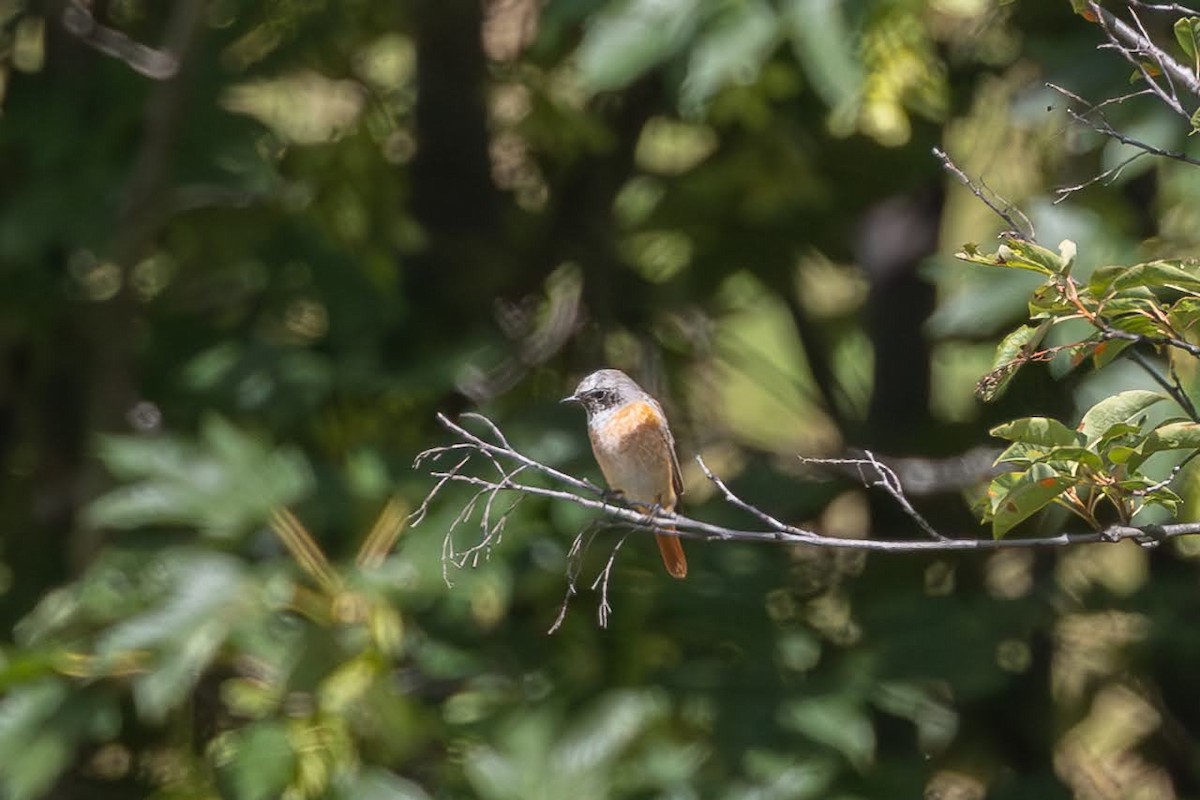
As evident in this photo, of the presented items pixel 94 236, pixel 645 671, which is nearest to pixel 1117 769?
pixel 645 671

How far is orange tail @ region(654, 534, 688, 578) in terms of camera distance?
15.4 feet

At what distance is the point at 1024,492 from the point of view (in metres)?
2.32

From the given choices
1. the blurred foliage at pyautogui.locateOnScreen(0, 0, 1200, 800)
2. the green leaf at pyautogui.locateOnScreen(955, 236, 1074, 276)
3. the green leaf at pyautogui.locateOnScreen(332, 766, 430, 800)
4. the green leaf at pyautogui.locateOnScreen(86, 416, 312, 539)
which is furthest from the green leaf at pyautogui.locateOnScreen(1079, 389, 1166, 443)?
the green leaf at pyautogui.locateOnScreen(86, 416, 312, 539)

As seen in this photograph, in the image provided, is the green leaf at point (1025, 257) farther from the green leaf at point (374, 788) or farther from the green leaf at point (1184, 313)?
the green leaf at point (374, 788)

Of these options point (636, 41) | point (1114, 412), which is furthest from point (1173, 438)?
point (636, 41)

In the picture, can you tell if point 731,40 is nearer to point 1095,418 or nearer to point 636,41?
point 636,41

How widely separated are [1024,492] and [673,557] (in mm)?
2463

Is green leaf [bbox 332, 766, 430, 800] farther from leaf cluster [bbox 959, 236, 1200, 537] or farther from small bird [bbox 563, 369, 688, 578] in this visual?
leaf cluster [bbox 959, 236, 1200, 537]

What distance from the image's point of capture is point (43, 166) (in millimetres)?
5090

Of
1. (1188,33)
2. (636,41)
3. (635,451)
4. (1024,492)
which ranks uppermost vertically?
(1188,33)

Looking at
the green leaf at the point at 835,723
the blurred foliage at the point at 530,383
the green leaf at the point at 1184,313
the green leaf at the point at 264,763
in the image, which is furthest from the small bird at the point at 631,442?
the green leaf at the point at 1184,313

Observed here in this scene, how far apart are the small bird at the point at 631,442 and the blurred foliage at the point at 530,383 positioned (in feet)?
0.44

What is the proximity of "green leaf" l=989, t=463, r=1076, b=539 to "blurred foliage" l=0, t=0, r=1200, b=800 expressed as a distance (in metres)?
1.29

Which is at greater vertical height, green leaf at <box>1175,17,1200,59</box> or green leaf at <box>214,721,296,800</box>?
green leaf at <box>1175,17,1200,59</box>
